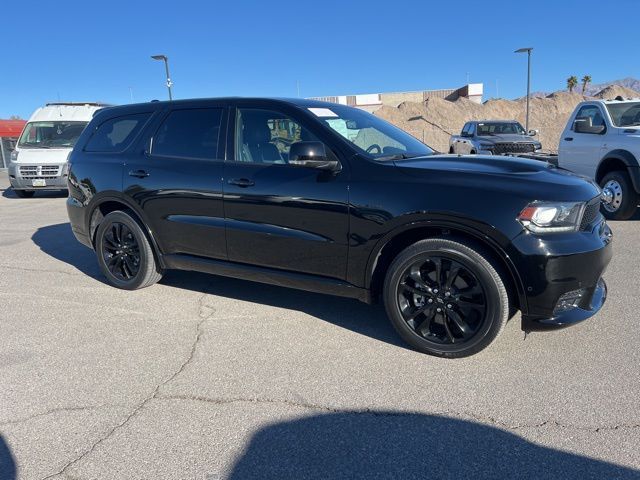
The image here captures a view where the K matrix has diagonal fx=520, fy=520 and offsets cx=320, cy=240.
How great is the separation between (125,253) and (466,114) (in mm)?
48730

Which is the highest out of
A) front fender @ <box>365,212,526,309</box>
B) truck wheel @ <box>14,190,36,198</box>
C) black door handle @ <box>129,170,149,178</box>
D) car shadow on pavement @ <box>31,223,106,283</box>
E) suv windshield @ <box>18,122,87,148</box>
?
suv windshield @ <box>18,122,87,148</box>

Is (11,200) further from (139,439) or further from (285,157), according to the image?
(139,439)

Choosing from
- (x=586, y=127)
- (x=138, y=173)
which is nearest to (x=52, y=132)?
(x=138, y=173)

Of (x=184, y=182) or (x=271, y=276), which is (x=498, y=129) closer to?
(x=184, y=182)

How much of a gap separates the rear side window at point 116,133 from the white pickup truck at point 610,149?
6.55 metres

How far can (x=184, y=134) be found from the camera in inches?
186

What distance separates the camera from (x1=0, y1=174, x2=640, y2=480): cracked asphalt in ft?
8.17

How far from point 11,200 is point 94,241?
1048 centimetres

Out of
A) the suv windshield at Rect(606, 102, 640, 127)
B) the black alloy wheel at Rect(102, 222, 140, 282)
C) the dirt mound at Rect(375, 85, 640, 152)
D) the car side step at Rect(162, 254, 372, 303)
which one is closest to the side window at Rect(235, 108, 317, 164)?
the car side step at Rect(162, 254, 372, 303)

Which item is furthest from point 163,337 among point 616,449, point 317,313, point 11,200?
point 11,200

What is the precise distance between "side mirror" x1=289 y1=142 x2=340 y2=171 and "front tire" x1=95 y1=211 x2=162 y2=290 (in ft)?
6.69

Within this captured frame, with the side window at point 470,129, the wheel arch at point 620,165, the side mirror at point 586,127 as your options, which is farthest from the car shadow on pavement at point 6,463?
the side window at point 470,129

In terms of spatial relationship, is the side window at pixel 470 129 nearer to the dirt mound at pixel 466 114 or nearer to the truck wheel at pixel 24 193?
the truck wheel at pixel 24 193

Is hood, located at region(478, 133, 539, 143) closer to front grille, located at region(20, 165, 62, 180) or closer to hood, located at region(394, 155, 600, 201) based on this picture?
front grille, located at region(20, 165, 62, 180)
